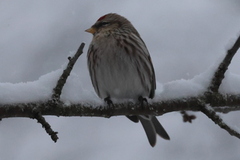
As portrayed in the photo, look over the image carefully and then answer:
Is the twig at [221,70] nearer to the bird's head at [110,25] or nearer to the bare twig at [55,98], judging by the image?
the bare twig at [55,98]

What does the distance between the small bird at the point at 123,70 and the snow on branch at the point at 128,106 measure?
1.93ft

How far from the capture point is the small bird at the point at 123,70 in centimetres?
273

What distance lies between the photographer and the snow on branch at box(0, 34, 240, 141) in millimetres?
1725

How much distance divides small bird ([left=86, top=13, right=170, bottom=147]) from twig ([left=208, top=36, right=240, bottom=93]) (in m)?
0.73

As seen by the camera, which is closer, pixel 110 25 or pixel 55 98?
pixel 55 98

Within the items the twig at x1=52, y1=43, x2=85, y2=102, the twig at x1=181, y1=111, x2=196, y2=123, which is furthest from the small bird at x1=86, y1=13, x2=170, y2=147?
the twig at x1=52, y1=43, x2=85, y2=102

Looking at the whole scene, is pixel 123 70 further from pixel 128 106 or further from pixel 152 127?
pixel 128 106

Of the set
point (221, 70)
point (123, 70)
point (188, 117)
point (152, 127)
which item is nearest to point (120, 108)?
point (188, 117)

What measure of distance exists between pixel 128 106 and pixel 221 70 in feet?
1.81

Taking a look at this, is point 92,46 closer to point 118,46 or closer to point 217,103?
point 118,46

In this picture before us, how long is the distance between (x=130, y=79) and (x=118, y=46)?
0.86 ft

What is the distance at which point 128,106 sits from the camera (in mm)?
2125

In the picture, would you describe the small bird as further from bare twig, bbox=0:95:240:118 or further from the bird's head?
bare twig, bbox=0:95:240:118

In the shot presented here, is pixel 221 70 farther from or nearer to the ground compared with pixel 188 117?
farther from the ground
